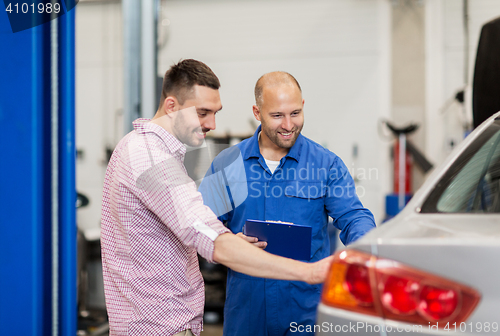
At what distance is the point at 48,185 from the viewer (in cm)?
136

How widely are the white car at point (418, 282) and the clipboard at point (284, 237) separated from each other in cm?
47

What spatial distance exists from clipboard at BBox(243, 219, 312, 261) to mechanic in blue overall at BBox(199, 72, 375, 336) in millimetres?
319

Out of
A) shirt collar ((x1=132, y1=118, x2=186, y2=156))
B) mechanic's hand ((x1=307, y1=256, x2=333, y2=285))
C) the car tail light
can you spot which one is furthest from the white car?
shirt collar ((x1=132, y1=118, x2=186, y2=156))

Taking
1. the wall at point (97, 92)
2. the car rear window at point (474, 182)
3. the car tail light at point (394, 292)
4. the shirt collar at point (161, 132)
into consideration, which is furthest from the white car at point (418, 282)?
the wall at point (97, 92)

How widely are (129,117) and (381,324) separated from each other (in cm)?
216

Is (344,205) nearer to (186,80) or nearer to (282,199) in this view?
(282,199)

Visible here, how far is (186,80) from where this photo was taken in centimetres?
146

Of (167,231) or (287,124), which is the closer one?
(167,231)

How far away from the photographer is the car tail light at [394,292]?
757 millimetres

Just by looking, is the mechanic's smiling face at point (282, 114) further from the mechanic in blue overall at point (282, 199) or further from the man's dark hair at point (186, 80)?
the man's dark hair at point (186, 80)

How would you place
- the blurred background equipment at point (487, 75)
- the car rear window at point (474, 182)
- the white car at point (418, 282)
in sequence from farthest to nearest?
the blurred background equipment at point (487, 75) < the car rear window at point (474, 182) < the white car at point (418, 282)

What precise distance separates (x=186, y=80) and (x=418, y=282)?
100cm

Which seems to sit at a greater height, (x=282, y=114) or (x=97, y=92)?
(x=97, y=92)
